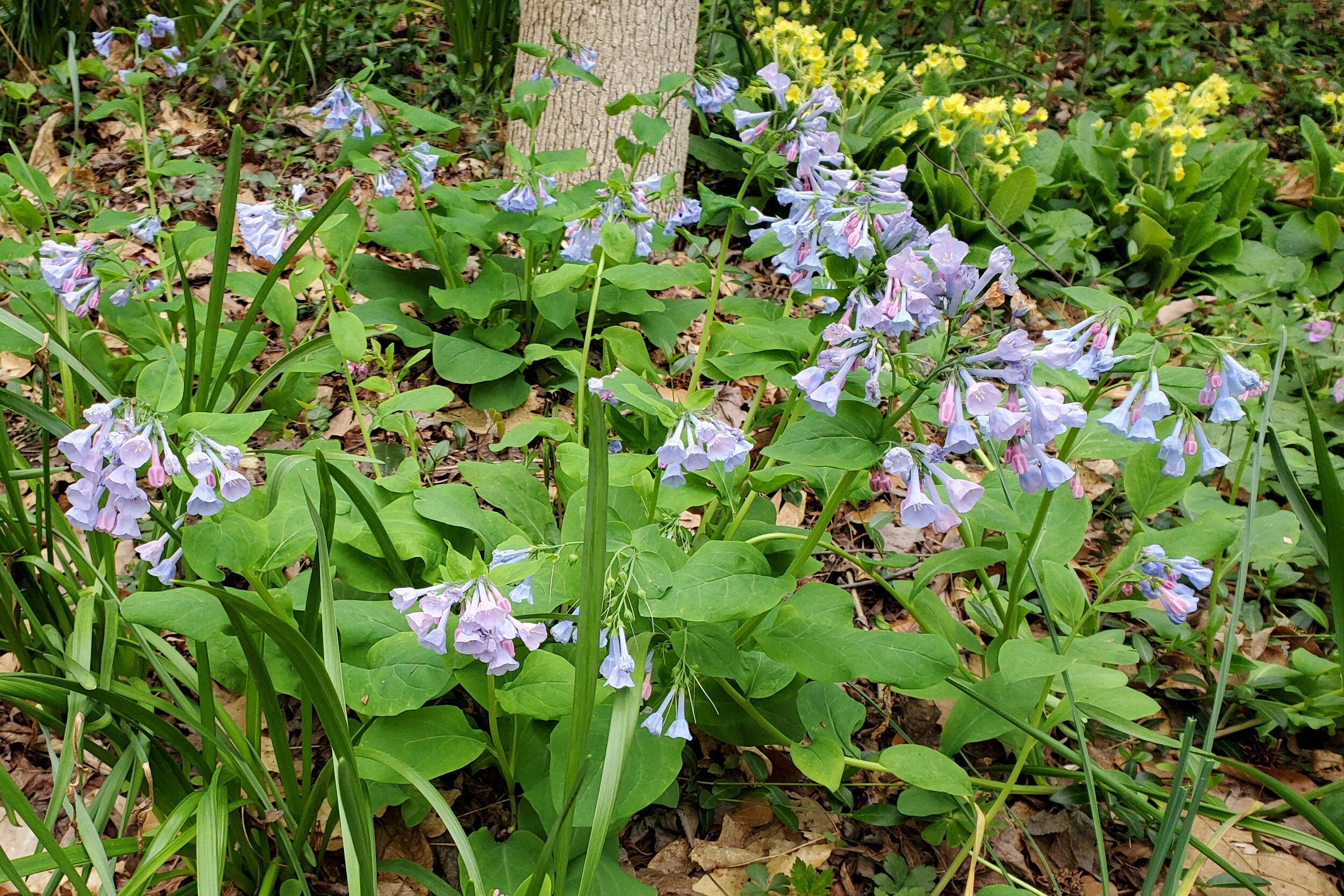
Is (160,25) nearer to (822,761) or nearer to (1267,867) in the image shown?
(822,761)

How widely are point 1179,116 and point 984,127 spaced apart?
2.84 ft

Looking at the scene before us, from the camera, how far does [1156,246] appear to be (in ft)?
11.0

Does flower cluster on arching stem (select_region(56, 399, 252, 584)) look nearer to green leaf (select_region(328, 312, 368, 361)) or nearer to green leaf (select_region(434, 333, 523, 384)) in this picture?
green leaf (select_region(328, 312, 368, 361))

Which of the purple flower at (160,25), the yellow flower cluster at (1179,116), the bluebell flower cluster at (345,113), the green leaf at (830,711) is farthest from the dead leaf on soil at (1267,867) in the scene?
the purple flower at (160,25)

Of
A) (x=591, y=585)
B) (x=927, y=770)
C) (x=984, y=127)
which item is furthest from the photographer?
(x=984, y=127)

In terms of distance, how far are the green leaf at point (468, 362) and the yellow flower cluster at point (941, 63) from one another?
8.06ft

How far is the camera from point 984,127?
3.58 meters

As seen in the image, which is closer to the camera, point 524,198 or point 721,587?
point 721,587

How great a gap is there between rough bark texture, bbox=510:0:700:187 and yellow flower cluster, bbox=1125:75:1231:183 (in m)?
1.86

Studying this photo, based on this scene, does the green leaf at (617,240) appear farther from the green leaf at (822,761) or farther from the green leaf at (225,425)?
the green leaf at (822,761)

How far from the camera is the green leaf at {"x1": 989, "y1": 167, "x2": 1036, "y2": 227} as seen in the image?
330 cm

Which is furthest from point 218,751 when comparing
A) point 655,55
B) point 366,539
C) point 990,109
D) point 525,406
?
point 990,109

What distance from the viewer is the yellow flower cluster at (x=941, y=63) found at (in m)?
3.87

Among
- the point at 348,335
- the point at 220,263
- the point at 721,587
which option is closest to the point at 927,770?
the point at 721,587
